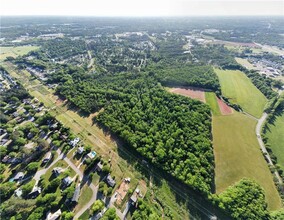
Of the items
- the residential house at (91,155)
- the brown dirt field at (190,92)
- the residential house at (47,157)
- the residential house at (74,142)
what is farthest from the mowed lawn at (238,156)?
the residential house at (47,157)

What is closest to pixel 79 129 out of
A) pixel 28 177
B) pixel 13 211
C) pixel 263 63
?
pixel 28 177

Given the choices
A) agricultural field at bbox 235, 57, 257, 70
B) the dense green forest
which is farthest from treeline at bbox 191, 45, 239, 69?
the dense green forest

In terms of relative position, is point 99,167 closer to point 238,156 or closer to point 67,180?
point 67,180

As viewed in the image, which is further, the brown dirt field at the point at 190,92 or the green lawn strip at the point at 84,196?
the brown dirt field at the point at 190,92

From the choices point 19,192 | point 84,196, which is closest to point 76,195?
point 84,196

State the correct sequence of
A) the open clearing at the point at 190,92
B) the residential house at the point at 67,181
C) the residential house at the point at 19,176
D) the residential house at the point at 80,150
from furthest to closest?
1. the open clearing at the point at 190,92
2. the residential house at the point at 80,150
3. the residential house at the point at 19,176
4. the residential house at the point at 67,181

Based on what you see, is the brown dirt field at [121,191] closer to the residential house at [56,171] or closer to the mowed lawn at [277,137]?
the residential house at [56,171]

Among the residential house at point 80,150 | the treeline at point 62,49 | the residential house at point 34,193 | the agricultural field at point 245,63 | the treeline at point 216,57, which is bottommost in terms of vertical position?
the agricultural field at point 245,63

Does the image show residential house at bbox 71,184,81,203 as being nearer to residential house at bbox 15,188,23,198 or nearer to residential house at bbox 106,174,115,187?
residential house at bbox 106,174,115,187

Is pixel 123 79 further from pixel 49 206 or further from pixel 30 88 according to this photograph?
pixel 49 206
